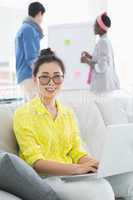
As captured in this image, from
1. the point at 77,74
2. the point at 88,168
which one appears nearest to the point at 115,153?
the point at 88,168

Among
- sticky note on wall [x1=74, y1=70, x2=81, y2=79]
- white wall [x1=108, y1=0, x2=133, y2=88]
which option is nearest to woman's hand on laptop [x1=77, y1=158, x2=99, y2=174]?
sticky note on wall [x1=74, y1=70, x2=81, y2=79]

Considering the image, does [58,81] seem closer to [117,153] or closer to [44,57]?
[44,57]

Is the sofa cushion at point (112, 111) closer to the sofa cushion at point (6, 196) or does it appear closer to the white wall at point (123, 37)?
the sofa cushion at point (6, 196)

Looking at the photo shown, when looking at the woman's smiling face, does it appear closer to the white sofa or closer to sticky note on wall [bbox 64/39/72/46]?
the white sofa

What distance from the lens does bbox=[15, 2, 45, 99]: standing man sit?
3.36 metres

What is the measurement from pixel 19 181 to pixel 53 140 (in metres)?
0.43

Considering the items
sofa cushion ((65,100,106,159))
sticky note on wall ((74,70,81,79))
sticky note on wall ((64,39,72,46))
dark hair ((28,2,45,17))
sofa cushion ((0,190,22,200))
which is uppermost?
dark hair ((28,2,45,17))

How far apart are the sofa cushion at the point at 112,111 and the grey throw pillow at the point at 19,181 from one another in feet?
3.66

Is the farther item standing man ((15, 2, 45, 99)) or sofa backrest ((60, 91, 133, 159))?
standing man ((15, 2, 45, 99))

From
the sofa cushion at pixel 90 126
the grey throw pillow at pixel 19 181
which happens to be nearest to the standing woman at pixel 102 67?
the sofa cushion at pixel 90 126

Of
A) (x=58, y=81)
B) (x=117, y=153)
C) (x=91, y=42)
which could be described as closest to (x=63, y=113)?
(x=58, y=81)

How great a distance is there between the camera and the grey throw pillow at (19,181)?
153 centimetres

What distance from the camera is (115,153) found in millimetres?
1708

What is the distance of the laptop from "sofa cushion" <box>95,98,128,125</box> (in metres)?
0.79
